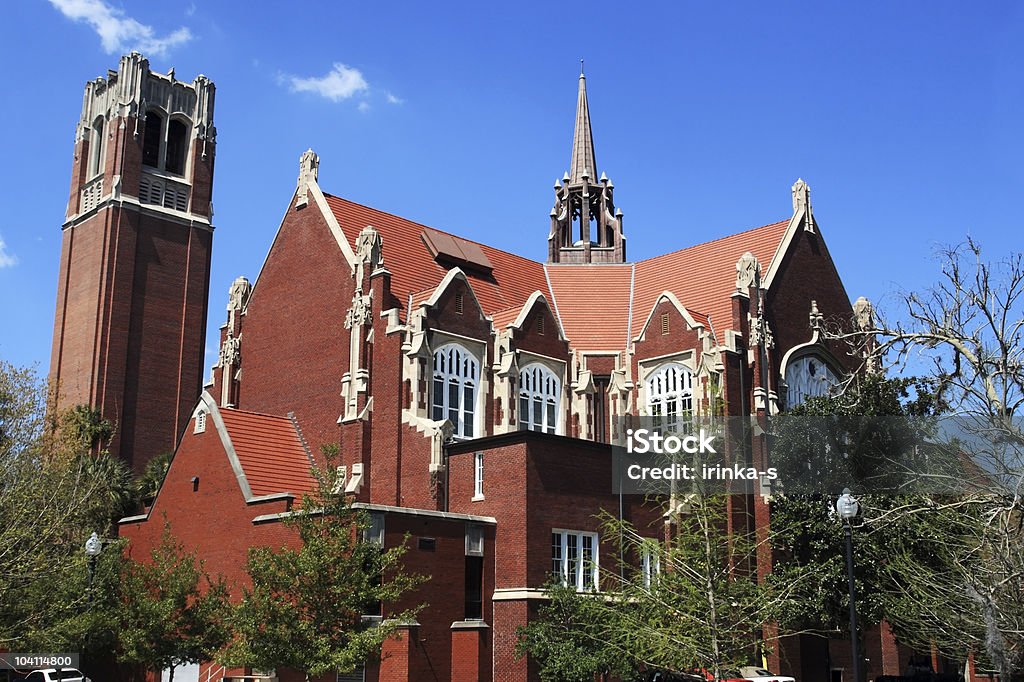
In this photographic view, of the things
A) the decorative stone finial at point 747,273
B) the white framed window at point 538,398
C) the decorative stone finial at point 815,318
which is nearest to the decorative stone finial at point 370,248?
the white framed window at point 538,398

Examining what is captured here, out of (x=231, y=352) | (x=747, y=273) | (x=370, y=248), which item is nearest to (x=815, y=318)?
(x=747, y=273)

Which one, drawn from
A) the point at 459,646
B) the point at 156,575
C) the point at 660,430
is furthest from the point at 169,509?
the point at 660,430

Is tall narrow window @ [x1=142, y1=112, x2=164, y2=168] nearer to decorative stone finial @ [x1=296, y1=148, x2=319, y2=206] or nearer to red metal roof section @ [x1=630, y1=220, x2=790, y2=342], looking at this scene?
decorative stone finial @ [x1=296, y1=148, x2=319, y2=206]

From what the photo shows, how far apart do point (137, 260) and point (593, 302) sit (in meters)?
29.7

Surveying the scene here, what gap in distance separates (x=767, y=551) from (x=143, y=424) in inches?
1519

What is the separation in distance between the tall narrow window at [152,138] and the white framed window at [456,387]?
36.4 metres

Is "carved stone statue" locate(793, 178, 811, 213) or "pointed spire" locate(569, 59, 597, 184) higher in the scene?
"pointed spire" locate(569, 59, 597, 184)

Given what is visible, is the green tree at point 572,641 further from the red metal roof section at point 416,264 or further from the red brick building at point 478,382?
the red metal roof section at point 416,264

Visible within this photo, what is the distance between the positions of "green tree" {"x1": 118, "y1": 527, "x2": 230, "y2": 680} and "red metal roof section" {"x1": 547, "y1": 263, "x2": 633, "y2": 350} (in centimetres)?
2041

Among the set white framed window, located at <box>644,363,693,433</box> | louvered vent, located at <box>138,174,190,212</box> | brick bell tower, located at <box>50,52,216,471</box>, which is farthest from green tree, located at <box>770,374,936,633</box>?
louvered vent, located at <box>138,174,190,212</box>

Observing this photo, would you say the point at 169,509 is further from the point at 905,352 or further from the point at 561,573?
the point at 905,352

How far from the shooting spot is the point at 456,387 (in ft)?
135

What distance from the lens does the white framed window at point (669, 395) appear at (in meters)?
43.2

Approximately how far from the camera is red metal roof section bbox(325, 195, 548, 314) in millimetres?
43594
